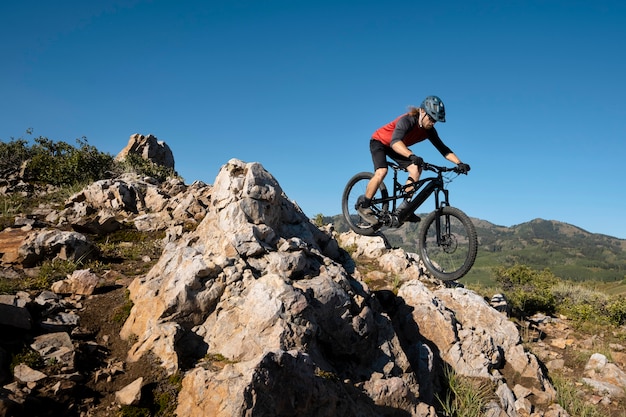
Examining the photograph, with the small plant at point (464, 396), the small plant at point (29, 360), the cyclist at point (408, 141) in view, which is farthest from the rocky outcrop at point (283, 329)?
the cyclist at point (408, 141)

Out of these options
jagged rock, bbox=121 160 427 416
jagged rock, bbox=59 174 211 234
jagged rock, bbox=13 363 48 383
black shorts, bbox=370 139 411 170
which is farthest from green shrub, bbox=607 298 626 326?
→ jagged rock, bbox=13 363 48 383

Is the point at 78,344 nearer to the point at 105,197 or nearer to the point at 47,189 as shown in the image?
the point at 105,197

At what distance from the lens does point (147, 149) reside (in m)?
27.4

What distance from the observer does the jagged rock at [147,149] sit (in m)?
26.6

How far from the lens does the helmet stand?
28.7ft

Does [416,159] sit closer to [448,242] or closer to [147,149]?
[448,242]

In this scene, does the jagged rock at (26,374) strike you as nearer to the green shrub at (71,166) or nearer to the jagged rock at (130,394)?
the jagged rock at (130,394)

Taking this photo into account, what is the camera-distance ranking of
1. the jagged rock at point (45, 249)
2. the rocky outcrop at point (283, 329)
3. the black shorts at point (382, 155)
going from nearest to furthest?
1. the rocky outcrop at point (283, 329)
2. the jagged rock at point (45, 249)
3. the black shorts at point (382, 155)

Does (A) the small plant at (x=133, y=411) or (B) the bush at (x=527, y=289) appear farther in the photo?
(B) the bush at (x=527, y=289)

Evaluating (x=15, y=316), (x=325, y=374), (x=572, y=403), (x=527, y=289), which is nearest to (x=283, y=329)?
(x=325, y=374)

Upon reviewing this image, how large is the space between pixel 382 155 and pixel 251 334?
600 centimetres

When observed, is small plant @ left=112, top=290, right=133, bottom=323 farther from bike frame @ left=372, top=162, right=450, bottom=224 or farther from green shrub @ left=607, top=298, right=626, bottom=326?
green shrub @ left=607, top=298, right=626, bottom=326

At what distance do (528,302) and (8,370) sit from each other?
17.2 meters

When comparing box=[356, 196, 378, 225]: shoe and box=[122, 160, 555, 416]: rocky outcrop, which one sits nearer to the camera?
box=[122, 160, 555, 416]: rocky outcrop
